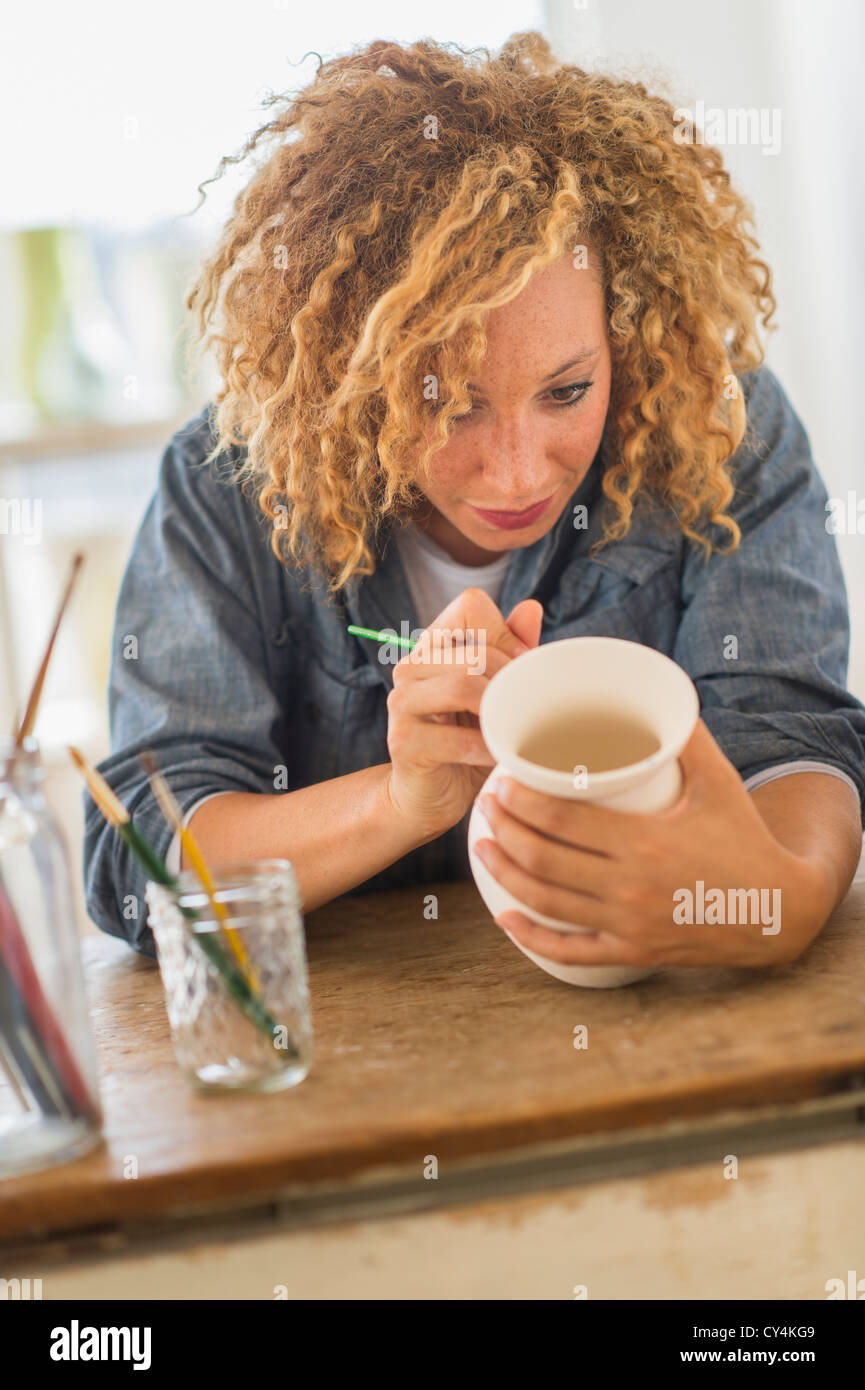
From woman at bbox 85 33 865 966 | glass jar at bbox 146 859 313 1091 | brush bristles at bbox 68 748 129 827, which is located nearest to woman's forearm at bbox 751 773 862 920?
woman at bbox 85 33 865 966

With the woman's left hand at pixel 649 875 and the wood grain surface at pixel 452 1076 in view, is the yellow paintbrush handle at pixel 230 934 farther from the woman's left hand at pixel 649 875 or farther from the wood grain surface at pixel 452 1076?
the woman's left hand at pixel 649 875

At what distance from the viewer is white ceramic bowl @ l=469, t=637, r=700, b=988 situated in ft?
2.45

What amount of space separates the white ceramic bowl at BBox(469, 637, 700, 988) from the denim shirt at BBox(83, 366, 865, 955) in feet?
1.04

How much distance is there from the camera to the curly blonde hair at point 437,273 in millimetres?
1021

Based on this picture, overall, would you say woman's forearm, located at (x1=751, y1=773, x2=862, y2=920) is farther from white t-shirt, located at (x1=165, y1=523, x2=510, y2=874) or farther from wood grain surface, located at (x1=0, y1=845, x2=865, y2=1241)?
white t-shirt, located at (x1=165, y1=523, x2=510, y2=874)

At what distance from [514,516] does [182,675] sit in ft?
1.14

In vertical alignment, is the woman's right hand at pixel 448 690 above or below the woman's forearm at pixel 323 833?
above

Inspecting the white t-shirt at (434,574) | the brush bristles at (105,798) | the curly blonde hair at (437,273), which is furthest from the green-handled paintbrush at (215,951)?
the white t-shirt at (434,574)

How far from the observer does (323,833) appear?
1.04 metres

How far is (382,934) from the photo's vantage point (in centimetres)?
105

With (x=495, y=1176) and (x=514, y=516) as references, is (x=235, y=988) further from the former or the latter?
(x=514, y=516)

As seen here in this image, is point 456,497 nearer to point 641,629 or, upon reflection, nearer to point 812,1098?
point 641,629

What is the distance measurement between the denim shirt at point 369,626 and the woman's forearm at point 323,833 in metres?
0.06
